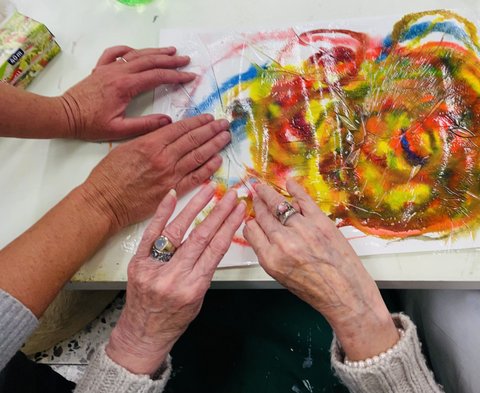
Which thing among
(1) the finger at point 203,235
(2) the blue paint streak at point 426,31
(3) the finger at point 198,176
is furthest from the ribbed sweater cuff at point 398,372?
(2) the blue paint streak at point 426,31

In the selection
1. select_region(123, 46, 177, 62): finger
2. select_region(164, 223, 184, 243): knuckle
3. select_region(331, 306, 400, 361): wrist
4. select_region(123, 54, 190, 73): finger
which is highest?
select_region(123, 46, 177, 62): finger

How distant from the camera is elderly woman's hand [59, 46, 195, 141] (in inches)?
34.6

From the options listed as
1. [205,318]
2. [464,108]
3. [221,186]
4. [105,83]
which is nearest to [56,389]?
[205,318]

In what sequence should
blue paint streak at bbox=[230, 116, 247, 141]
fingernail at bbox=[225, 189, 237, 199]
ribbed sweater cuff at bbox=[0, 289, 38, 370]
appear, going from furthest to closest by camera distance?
blue paint streak at bbox=[230, 116, 247, 141] → fingernail at bbox=[225, 189, 237, 199] → ribbed sweater cuff at bbox=[0, 289, 38, 370]

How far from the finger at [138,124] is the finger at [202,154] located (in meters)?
0.11

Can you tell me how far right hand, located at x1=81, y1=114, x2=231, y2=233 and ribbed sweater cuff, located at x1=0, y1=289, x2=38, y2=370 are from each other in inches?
7.9

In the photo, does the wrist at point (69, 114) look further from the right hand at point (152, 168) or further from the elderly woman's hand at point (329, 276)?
the elderly woman's hand at point (329, 276)

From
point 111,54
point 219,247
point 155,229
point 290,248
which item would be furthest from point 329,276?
point 111,54

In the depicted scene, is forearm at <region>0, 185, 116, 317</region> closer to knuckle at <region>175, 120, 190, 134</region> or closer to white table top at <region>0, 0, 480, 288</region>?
white table top at <region>0, 0, 480, 288</region>

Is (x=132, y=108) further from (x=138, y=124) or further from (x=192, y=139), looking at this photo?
(x=192, y=139)

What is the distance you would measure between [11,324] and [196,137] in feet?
1.44

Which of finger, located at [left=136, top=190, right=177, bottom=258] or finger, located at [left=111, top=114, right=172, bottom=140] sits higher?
finger, located at [left=111, top=114, right=172, bottom=140]

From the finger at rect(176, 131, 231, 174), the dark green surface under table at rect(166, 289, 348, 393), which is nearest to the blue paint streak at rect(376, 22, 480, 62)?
the finger at rect(176, 131, 231, 174)

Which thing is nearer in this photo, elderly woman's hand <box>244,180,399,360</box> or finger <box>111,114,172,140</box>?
elderly woman's hand <box>244,180,399,360</box>
